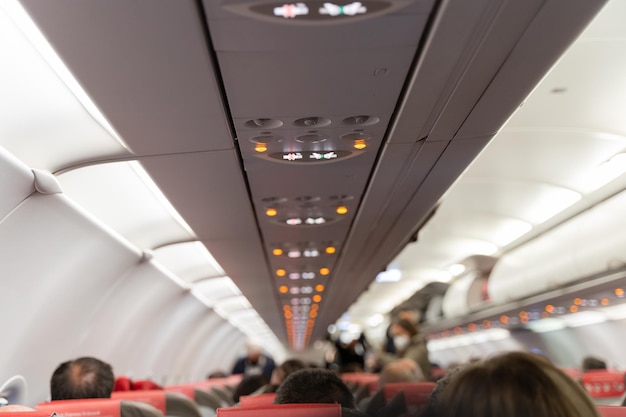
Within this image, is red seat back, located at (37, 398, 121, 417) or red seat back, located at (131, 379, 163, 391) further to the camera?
red seat back, located at (131, 379, 163, 391)

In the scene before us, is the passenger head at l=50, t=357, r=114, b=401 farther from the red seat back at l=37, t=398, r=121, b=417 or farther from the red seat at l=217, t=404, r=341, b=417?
the red seat at l=217, t=404, r=341, b=417

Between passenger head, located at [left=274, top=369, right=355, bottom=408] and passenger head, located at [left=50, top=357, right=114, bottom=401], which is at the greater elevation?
passenger head, located at [left=50, top=357, right=114, bottom=401]

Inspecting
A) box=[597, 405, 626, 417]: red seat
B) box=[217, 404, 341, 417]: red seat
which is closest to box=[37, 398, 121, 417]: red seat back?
box=[217, 404, 341, 417]: red seat

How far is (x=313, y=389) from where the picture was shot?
4664 millimetres

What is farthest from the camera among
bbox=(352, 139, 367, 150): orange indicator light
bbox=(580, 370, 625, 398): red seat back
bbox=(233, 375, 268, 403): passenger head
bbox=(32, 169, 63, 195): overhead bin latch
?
bbox=(233, 375, 268, 403): passenger head

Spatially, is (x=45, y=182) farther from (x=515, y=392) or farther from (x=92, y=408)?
(x=515, y=392)

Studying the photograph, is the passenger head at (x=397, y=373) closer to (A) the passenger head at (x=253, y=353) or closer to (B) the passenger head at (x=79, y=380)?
(B) the passenger head at (x=79, y=380)

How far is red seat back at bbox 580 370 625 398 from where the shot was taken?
7.34m

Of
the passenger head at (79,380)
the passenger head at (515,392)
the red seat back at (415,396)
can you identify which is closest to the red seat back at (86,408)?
the passenger head at (79,380)

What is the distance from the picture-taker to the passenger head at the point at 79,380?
18.7 feet

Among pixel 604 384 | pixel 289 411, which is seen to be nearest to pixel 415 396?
pixel 289 411

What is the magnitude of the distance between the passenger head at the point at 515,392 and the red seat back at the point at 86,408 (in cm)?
283

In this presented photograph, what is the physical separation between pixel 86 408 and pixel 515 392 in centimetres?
308

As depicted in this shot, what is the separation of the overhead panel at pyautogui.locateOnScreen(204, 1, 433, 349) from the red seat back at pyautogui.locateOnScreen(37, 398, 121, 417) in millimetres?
1743
